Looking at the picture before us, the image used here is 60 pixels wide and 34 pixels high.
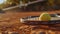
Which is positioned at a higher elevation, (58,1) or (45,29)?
(58,1)

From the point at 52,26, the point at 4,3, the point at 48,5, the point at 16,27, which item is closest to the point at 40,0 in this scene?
the point at 48,5

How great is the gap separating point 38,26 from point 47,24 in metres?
0.07

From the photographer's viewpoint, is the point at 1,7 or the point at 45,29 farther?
the point at 1,7

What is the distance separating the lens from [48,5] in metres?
1.99

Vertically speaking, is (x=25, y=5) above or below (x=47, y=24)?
above

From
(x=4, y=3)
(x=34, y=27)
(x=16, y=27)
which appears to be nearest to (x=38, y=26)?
(x=34, y=27)

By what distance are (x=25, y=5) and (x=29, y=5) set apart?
65 mm

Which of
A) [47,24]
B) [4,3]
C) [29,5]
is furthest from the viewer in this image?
[29,5]

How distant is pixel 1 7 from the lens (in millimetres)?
1932

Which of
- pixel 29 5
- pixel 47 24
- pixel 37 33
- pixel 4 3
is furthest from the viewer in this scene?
pixel 29 5

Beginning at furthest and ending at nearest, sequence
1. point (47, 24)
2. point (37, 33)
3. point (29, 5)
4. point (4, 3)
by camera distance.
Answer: point (29, 5) < point (4, 3) < point (37, 33) < point (47, 24)

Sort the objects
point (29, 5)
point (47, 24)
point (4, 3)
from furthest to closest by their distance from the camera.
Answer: point (29, 5) < point (4, 3) < point (47, 24)

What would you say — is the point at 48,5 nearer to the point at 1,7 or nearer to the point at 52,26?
the point at 1,7

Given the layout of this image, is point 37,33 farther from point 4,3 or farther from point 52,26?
point 4,3
